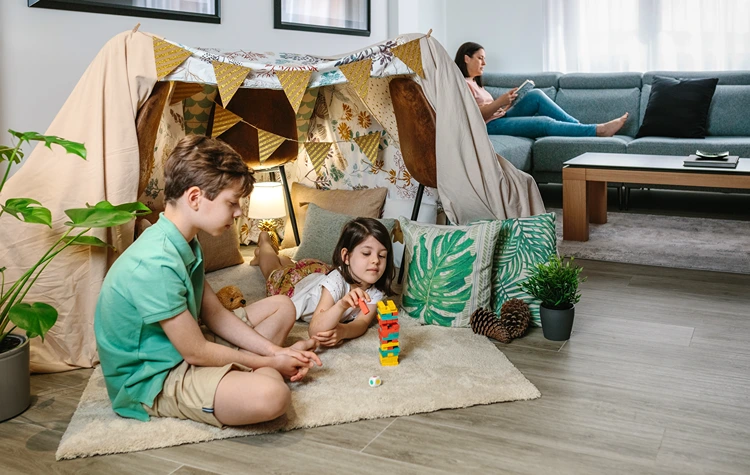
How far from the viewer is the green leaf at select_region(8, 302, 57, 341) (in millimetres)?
1955

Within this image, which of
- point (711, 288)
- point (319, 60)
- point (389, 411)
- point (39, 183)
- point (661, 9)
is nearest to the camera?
point (389, 411)

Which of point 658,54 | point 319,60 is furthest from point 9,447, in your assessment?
point 658,54

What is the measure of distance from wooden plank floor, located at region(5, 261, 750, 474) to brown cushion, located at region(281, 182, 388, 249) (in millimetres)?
1101

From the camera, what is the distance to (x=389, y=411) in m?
2.05

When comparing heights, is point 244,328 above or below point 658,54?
below

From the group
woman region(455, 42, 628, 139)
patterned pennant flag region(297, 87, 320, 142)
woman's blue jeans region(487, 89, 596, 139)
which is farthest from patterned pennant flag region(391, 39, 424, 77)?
woman's blue jeans region(487, 89, 596, 139)

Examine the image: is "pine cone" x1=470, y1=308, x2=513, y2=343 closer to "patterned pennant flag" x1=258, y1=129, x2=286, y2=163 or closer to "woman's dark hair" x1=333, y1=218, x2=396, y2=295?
"woman's dark hair" x1=333, y1=218, x2=396, y2=295

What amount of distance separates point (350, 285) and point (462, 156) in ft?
2.37

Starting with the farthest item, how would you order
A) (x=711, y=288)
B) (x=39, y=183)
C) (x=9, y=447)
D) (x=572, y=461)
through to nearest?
(x=711, y=288), (x=39, y=183), (x=9, y=447), (x=572, y=461)

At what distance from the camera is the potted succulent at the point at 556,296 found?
255 centimetres

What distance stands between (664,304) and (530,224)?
0.67 m

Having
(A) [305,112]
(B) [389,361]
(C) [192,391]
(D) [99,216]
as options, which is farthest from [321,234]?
(C) [192,391]

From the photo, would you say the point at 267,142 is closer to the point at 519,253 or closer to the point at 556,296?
the point at 519,253

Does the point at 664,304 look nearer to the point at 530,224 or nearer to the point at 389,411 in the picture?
the point at 530,224
